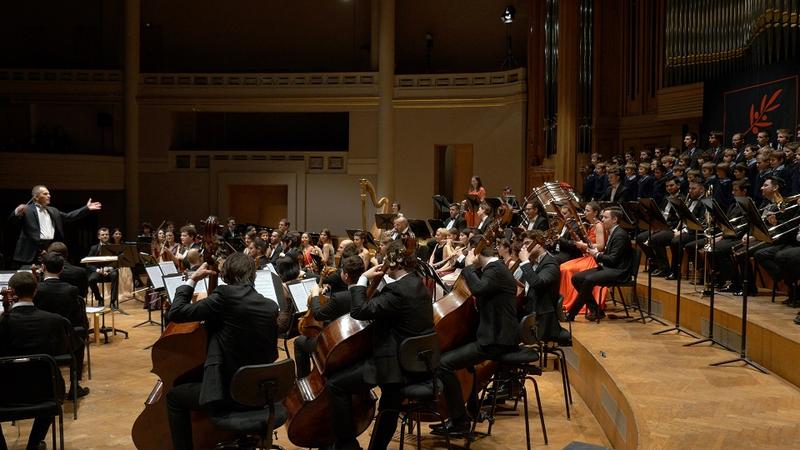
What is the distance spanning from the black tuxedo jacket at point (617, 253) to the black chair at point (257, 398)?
4857 millimetres

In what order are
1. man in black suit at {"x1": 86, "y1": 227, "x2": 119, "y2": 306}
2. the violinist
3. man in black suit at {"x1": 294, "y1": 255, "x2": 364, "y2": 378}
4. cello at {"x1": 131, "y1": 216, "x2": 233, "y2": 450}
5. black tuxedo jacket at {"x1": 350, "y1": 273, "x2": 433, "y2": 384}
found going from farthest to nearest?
the violinist → man in black suit at {"x1": 86, "y1": 227, "x2": 119, "y2": 306} → man in black suit at {"x1": 294, "y1": 255, "x2": 364, "y2": 378} → black tuxedo jacket at {"x1": 350, "y1": 273, "x2": 433, "y2": 384} → cello at {"x1": 131, "y1": 216, "x2": 233, "y2": 450}

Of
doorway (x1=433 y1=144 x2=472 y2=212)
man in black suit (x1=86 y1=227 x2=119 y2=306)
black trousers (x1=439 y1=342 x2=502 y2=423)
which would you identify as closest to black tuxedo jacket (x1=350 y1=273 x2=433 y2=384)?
black trousers (x1=439 y1=342 x2=502 y2=423)

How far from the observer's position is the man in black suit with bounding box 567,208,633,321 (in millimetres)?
8398

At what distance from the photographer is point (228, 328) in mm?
4473

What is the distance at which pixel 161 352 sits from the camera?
4.81 meters

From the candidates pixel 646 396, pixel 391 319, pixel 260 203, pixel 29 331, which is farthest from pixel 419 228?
pixel 260 203

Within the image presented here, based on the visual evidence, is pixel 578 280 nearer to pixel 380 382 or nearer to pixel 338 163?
pixel 380 382

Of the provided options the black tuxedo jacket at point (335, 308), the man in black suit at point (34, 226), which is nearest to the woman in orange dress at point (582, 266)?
the black tuxedo jacket at point (335, 308)

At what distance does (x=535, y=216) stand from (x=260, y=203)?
12982 mm

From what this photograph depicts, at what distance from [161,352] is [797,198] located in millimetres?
5702

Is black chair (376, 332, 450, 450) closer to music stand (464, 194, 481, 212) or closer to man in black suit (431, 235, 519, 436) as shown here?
man in black suit (431, 235, 519, 436)

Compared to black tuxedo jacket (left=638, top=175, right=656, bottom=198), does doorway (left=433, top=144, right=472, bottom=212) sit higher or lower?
higher

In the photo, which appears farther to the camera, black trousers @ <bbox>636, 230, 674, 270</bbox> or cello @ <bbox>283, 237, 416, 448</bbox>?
black trousers @ <bbox>636, 230, 674, 270</bbox>

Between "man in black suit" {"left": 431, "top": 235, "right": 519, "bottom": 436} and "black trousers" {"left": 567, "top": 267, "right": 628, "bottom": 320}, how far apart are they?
9.48 feet
